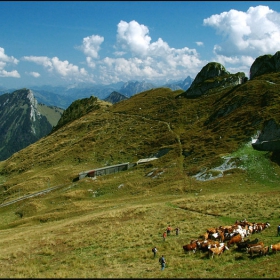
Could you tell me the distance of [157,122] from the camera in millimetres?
117438

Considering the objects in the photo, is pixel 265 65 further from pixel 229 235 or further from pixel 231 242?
pixel 231 242

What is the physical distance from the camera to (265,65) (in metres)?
117

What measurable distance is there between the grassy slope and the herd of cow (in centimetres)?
80

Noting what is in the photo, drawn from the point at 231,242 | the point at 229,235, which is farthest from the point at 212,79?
the point at 231,242

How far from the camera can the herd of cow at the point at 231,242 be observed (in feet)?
78.2

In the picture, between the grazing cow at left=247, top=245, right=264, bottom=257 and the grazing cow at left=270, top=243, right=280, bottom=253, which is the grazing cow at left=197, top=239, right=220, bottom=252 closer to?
the grazing cow at left=247, top=245, right=264, bottom=257

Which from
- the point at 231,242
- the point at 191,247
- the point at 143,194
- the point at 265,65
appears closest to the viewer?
the point at 191,247

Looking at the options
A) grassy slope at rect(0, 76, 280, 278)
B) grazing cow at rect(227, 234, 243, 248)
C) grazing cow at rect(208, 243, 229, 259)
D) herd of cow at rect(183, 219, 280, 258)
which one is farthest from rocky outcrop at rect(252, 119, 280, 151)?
grazing cow at rect(208, 243, 229, 259)

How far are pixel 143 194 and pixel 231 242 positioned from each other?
1479 inches

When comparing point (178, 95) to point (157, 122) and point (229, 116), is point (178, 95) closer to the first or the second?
point (157, 122)

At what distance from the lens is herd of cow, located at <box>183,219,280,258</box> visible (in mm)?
23844

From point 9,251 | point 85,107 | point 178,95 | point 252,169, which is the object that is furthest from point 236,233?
point 85,107

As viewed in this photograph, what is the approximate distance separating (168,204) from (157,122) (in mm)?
71008

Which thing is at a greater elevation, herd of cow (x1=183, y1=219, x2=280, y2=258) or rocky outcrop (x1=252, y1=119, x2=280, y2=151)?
rocky outcrop (x1=252, y1=119, x2=280, y2=151)
